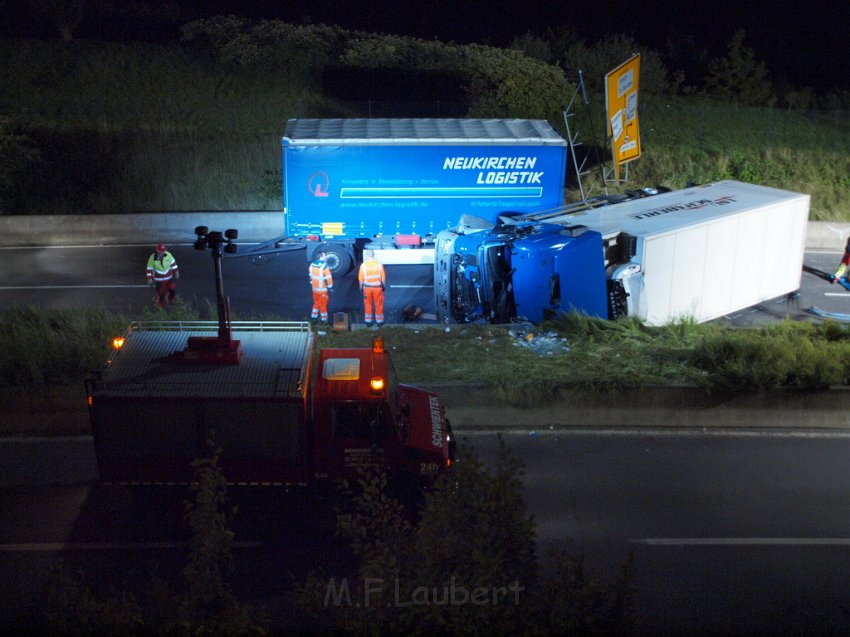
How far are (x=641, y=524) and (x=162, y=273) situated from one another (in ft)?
33.5

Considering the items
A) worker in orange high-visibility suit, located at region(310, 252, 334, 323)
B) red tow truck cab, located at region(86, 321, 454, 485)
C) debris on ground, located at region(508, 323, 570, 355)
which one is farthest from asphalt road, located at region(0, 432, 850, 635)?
worker in orange high-visibility suit, located at region(310, 252, 334, 323)

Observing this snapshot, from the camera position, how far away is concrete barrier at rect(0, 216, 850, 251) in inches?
871

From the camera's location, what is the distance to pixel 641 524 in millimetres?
9070

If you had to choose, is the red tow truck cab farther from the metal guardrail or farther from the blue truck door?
the blue truck door

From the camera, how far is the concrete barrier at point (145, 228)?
72.6ft

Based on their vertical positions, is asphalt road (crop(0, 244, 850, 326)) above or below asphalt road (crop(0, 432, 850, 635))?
above

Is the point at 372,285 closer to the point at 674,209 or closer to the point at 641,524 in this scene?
the point at 674,209

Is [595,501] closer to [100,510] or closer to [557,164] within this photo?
[100,510]

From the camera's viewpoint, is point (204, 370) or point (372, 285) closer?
point (204, 370)

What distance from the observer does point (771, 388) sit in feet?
37.6

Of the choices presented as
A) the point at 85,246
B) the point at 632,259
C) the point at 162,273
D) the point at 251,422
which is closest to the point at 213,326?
the point at 251,422

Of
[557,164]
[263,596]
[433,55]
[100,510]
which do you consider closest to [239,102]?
[433,55]

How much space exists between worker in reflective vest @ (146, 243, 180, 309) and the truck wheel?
400cm

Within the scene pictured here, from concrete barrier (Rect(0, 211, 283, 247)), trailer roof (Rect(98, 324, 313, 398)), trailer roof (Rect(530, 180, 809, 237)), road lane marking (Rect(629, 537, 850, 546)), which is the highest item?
trailer roof (Rect(530, 180, 809, 237))
